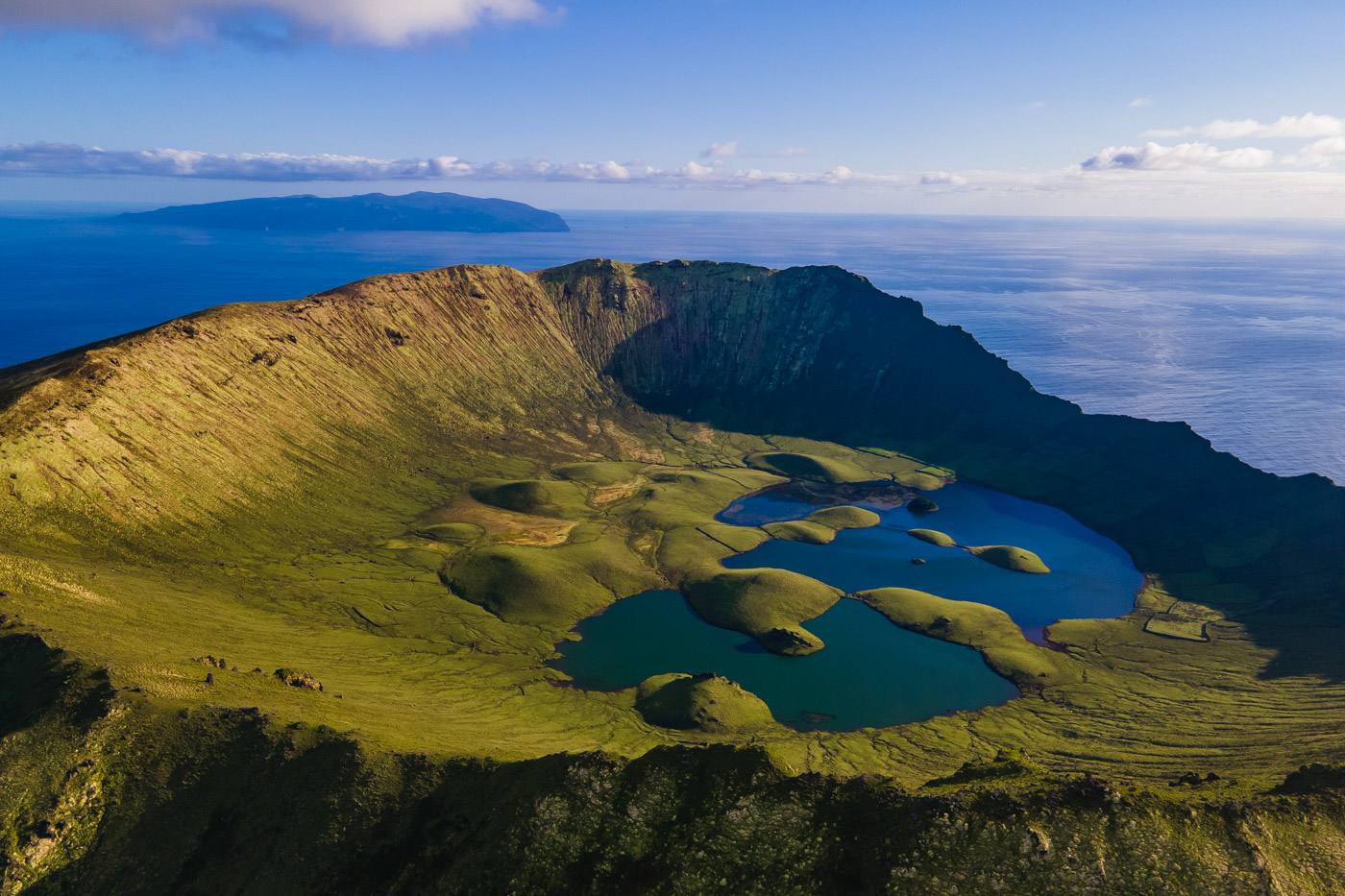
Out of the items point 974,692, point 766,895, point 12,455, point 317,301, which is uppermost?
point 317,301

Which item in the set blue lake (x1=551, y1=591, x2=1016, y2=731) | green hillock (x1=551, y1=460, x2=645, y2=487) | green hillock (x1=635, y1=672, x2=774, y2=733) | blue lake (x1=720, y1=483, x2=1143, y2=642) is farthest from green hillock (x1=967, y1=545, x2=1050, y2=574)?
green hillock (x1=551, y1=460, x2=645, y2=487)

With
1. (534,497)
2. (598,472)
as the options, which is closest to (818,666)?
(534,497)

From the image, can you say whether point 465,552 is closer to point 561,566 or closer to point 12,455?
point 561,566

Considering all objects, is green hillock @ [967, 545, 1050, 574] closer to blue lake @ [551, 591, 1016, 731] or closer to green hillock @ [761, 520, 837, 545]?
green hillock @ [761, 520, 837, 545]

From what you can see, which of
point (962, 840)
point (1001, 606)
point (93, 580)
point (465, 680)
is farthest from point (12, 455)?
point (1001, 606)

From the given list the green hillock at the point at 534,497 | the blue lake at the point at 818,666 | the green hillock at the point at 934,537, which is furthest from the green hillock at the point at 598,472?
the green hillock at the point at 934,537

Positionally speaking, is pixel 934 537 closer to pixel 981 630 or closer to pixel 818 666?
pixel 981 630

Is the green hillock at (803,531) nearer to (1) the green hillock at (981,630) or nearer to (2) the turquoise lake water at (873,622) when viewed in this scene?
(2) the turquoise lake water at (873,622)

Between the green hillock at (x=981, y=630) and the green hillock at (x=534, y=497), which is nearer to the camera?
the green hillock at (x=981, y=630)
